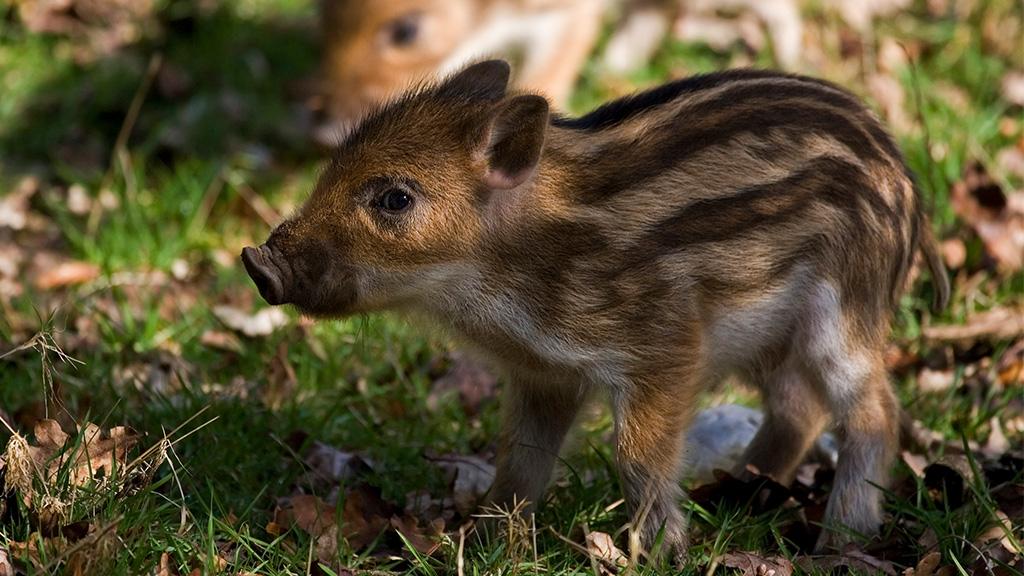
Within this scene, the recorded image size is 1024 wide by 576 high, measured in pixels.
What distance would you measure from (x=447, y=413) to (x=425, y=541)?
1.22 meters

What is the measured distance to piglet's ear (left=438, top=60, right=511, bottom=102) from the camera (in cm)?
418

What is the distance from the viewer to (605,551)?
397cm

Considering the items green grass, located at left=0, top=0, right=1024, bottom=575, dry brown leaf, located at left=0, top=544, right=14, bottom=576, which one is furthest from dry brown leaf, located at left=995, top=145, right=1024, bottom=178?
dry brown leaf, located at left=0, top=544, right=14, bottom=576

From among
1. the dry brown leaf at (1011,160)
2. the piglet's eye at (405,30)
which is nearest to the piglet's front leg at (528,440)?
the dry brown leaf at (1011,160)

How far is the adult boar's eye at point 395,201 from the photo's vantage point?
13.0 ft

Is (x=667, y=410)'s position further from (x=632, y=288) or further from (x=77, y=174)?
(x=77, y=174)

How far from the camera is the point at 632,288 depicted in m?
4.02

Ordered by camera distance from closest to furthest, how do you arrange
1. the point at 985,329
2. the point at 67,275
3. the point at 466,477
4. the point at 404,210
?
the point at 404,210 → the point at 466,477 → the point at 985,329 → the point at 67,275

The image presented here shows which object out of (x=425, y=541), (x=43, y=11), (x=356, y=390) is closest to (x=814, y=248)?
(x=425, y=541)

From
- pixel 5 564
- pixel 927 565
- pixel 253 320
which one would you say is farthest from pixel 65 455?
pixel 927 565

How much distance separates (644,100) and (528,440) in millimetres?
1071

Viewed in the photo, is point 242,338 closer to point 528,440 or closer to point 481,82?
point 528,440

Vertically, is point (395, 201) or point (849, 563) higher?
point (395, 201)

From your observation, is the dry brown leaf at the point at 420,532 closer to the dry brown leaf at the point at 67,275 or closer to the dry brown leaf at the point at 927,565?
the dry brown leaf at the point at 927,565
